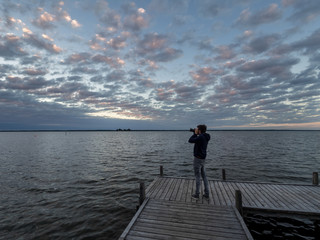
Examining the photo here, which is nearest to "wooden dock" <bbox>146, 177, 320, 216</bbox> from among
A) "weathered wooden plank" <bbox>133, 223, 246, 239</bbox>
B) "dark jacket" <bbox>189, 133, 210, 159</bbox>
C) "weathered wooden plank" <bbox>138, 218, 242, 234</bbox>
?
"weathered wooden plank" <bbox>138, 218, 242, 234</bbox>

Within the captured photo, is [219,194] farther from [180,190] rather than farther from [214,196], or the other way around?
[180,190]

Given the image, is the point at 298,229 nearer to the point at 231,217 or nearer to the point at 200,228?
the point at 231,217

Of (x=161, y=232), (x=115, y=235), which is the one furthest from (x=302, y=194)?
(x=115, y=235)

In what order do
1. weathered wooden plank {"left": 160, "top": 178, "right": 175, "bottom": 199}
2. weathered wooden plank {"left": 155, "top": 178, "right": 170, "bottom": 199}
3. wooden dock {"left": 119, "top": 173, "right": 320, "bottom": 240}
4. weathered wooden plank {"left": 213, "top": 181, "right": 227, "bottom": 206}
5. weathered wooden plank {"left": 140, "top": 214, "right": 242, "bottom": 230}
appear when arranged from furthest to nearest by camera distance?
weathered wooden plank {"left": 155, "top": 178, "right": 170, "bottom": 199}, weathered wooden plank {"left": 160, "top": 178, "right": 175, "bottom": 199}, weathered wooden plank {"left": 213, "top": 181, "right": 227, "bottom": 206}, weathered wooden plank {"left": 140, "top": 214, "right": 242, "bottom": 230}, wooden dock {"left": 119, "top": 173, "right": 320, "bottom": 240}

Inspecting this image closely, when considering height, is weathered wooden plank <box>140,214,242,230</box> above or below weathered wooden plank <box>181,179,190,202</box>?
below

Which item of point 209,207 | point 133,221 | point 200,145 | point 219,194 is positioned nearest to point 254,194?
point 219,194

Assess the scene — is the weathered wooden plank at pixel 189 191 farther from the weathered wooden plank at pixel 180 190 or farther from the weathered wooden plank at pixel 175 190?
the weathered wooden plank at pixel 175 190

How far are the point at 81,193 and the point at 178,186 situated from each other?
26.0 feet

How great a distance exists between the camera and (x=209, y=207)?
7.34m

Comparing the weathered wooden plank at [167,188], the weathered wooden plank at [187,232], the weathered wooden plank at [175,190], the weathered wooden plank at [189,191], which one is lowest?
the weathered wooden plank at [187,232]

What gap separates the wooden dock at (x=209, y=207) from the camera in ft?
18.7

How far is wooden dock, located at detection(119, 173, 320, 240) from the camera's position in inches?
224

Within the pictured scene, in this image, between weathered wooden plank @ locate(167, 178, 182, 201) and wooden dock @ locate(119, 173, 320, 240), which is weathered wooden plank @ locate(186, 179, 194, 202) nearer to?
wooden dock @ locate(119, 173, 320, 240)

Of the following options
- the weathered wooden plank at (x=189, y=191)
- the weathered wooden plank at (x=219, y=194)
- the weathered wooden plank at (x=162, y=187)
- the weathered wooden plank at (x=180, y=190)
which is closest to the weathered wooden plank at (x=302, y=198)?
the weathered wooden plank at (x=219, y=194)
